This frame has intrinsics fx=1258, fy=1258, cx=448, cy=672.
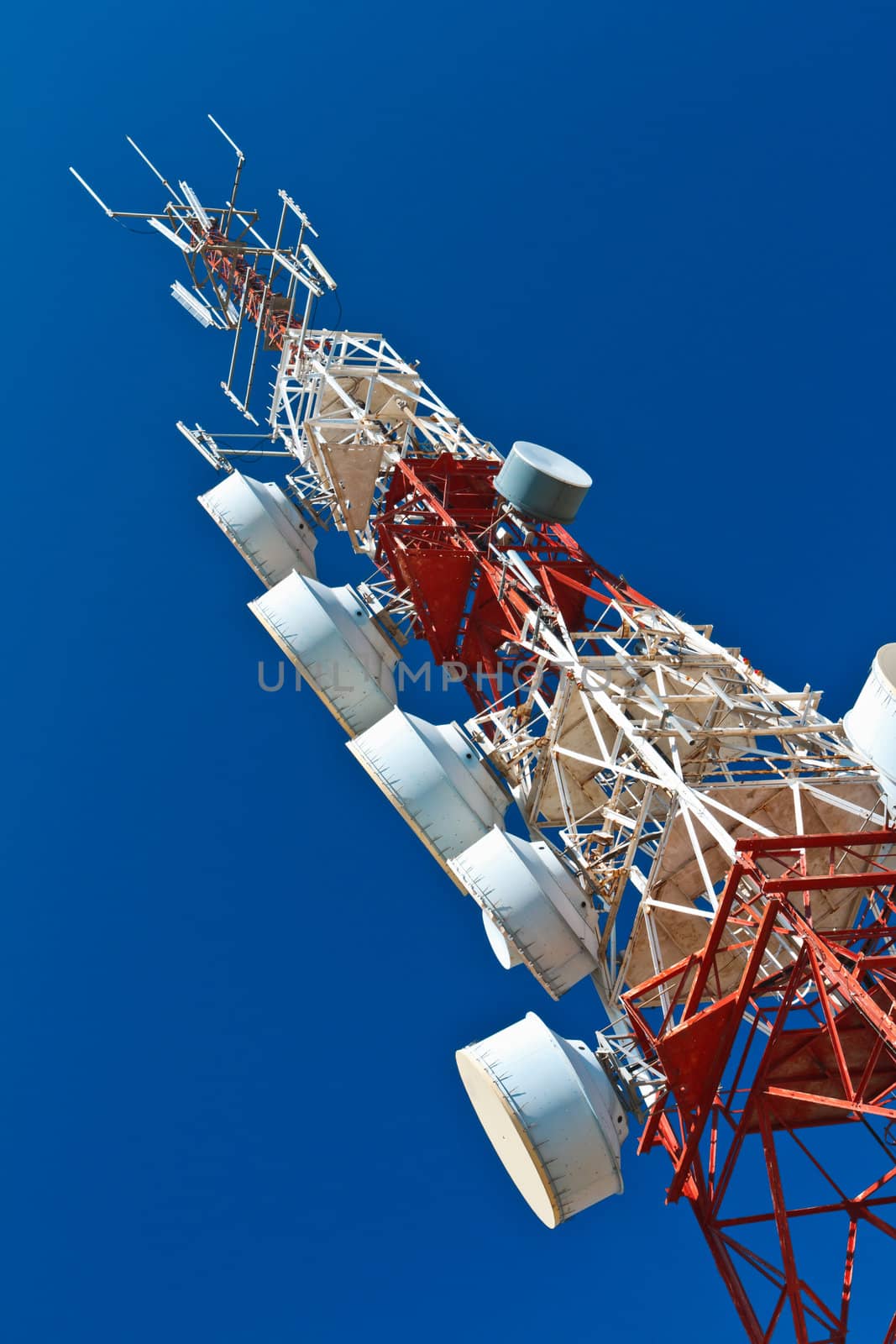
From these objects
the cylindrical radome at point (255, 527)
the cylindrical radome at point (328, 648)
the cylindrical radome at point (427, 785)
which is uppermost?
the cylindrical radome at point (255, 527)

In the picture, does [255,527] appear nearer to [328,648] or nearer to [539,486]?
[328,648]

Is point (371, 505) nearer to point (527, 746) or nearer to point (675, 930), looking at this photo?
point (527, 746)

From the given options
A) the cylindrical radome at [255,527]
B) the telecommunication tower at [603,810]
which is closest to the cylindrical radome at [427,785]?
the telecommunication tower at [603,810]

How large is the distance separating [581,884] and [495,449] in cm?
1643

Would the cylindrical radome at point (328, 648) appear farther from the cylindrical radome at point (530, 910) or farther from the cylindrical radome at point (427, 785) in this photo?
the cylindrical radome at point (530, 910)

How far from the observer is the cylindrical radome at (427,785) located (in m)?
23.5

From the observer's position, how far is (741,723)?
77.7 ft

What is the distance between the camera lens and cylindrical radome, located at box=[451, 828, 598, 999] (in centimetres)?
2123

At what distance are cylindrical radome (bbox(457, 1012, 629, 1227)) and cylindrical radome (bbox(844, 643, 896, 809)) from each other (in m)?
7.13

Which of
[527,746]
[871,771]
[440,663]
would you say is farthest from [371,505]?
[871,771]

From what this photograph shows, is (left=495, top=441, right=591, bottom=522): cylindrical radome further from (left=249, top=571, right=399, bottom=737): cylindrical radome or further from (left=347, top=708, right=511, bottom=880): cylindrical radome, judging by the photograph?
(left=347, top=708, right=511, bottom=880): cylindrical radome

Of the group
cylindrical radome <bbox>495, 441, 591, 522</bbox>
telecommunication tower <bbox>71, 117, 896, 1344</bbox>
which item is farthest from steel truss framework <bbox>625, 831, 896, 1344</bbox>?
cylindrical radome <bbox>495, 441, 591, 522</bbox>

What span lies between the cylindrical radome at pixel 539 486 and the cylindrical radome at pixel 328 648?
189 inches

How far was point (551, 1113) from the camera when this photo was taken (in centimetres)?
1881
